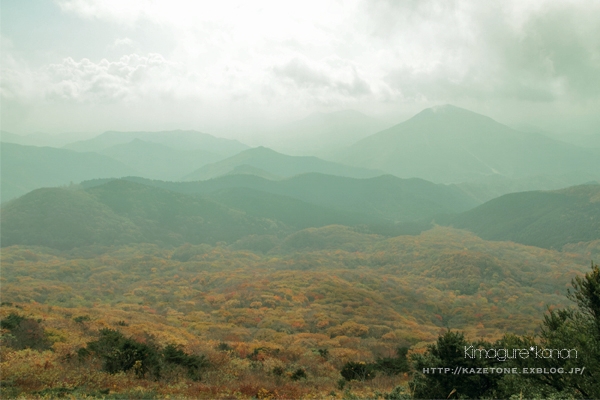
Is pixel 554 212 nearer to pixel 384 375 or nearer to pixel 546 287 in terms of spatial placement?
pixel 546 287

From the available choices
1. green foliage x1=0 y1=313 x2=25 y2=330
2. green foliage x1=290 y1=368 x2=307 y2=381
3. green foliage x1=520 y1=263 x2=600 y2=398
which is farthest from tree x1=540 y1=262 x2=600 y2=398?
green foliage x1=0 y1=313 x2=25 y2=330

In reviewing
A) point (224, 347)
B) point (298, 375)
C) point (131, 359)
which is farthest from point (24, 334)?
point (298, 375)

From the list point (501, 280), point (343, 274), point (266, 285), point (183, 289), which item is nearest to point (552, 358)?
point (266, 285)

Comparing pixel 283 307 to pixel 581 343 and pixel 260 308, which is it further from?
pixel 581 343

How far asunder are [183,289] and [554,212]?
605 ft

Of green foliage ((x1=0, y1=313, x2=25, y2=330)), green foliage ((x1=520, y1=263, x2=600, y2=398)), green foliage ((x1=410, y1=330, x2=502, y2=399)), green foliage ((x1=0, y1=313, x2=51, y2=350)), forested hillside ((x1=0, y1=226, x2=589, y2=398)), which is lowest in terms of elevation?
forested hillside ((x1=0, y1=226, x2=589, y2=398))

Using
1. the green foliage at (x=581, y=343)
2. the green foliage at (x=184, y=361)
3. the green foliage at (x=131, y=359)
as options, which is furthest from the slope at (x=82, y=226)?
the green foliage at (x=581, y=343)

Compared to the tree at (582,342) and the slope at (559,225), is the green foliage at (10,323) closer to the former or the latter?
the tree at (582,342)

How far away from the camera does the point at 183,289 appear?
89.7 meters

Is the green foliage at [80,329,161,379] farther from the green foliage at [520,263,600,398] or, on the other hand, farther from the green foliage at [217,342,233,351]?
the green foliage at [520,263,600,398]

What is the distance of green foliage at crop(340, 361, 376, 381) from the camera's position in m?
25.0

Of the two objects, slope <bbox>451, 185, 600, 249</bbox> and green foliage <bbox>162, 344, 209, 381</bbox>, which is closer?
green foliage <bbox>162, 344, 209, 381</bbox>

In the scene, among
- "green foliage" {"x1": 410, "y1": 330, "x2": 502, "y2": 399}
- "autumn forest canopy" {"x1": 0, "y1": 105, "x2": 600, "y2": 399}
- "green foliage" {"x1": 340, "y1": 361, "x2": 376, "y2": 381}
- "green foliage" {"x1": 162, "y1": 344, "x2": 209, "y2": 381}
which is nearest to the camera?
"green foliage" {"x1": 410, "y1": 330, "x2": 502, "y2": 399}

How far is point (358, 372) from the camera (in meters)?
25.9
